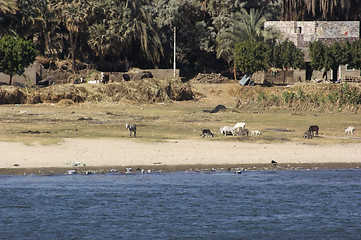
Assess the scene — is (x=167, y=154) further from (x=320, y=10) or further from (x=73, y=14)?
(x=320, y=10)

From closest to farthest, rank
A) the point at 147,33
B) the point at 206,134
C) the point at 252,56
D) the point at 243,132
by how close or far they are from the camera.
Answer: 1. the point at 206,134
2. the point at 243,132
3. the point at 252,56
4. the point at 147,33

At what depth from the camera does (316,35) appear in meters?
67.2

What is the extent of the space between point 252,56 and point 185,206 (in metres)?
39.0

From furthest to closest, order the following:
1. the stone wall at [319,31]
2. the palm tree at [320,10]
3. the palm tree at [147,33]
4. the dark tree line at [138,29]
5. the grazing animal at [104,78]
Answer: the palm tree at [320,10] < the stone wall at [319,31] < the palm tree at [147,33] < the dark tree line at [138,29] < the grazing animal at [104,78]

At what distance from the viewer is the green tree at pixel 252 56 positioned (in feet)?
191

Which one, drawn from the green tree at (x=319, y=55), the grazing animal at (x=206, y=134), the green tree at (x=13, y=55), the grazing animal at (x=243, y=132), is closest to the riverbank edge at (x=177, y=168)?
the grazing animal at (x=206, y=134)

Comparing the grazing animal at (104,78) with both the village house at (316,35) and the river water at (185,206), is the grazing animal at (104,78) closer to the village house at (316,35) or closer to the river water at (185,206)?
the village house at (316,35)

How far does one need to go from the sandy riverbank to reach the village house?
3940 centimetres

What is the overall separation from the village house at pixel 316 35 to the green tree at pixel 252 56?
758 cm

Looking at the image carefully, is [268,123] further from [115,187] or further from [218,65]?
[218,65]

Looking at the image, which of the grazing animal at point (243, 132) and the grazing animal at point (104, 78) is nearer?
the grazing animal at point (243, 132)

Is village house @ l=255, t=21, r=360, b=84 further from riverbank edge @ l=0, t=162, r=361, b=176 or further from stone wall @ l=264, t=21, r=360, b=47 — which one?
riverbank edge @ l=0, t=162, r=361, b=176

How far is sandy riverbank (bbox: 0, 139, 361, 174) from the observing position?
23578mm

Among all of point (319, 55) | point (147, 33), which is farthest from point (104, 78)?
point (319, 55)
